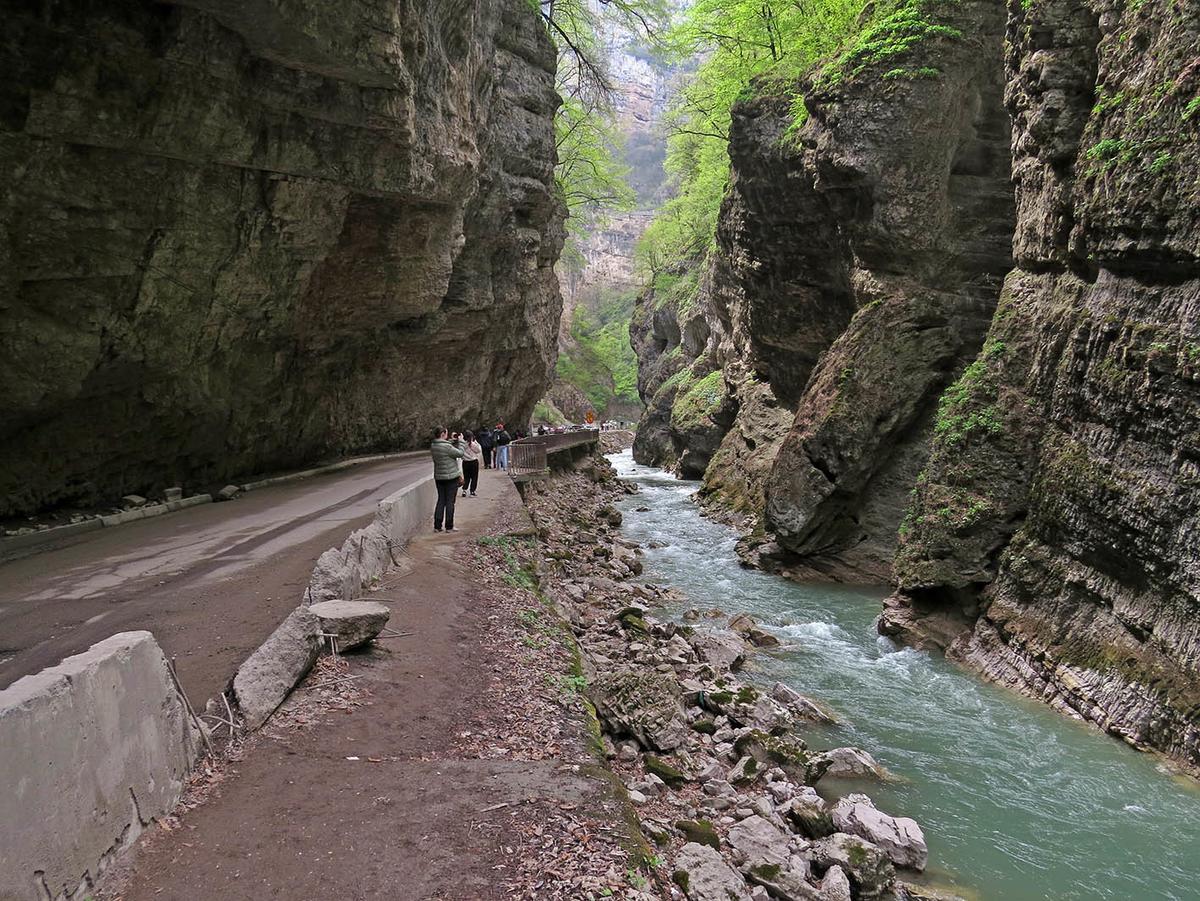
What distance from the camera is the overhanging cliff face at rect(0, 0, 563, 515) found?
959cm

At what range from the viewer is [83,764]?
3.29 meters

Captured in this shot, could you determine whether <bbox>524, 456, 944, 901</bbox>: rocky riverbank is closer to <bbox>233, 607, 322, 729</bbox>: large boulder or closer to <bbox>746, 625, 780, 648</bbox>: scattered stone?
<bbox>746, 625, 780, 648</bbox>: scattered stone

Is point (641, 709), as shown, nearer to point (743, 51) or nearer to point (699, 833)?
point (699, 833)

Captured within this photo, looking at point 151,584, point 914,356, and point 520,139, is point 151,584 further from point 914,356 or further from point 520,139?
point 520,139

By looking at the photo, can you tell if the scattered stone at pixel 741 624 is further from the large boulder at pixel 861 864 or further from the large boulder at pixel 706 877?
the large boulder at pixel 706 877

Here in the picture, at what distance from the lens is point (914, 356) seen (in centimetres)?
1612

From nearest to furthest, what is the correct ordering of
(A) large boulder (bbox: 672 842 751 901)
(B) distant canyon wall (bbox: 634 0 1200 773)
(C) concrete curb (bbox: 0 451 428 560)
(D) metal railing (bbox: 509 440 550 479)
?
(A) large boulder (bbox: 672 842 751 901) → (B) distant canyon wall (bbox: 634 0 1200 773) → (C) concrete curb (bbox: 0 451 428 560) → (D) metal railing (bbox: 509 440 550 479)

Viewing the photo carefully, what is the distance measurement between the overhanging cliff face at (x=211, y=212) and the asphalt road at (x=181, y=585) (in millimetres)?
2447

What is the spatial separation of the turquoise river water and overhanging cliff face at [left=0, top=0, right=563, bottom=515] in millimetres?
12400

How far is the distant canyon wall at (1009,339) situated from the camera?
8.17 m

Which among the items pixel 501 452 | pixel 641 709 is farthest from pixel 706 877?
pixel 501 452

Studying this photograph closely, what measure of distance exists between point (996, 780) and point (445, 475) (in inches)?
368

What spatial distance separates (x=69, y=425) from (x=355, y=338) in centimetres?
892

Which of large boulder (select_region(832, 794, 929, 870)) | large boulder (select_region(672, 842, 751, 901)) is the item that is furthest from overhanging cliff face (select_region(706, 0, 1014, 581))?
large boulder (select_region(672, 842, 751, 901))
